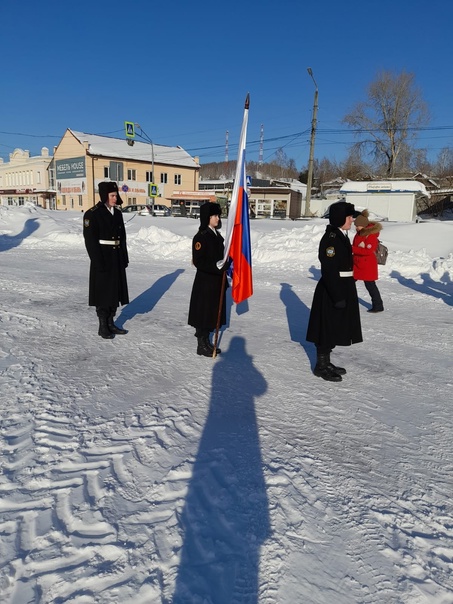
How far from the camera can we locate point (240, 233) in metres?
Answer: 4.92

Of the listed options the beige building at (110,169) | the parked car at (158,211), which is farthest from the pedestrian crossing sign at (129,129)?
the beige building at (110,169)

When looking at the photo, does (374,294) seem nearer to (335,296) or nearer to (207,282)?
(335,296)

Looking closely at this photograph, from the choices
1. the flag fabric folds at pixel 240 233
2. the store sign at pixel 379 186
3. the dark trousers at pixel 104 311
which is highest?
the store sign at pixel 379 186

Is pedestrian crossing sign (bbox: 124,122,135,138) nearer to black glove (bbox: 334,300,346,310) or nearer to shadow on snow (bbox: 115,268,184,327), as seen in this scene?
shadow on snow (bbox: 115,268,184,327)

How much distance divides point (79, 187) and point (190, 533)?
50.2 metres

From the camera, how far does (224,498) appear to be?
2477mm

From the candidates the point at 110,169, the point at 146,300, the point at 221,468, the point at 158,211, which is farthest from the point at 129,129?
the point at 221,468

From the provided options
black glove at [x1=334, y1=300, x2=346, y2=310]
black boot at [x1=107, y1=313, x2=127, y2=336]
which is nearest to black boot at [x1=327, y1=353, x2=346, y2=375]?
black glove at [x1=334, y1=300, x2=346, y2=310]

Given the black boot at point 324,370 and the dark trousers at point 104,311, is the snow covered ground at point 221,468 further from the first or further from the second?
the dark trousers at point 104,311

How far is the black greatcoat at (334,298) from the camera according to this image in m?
4.09

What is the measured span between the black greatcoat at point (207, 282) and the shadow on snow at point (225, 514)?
1402 millimetres

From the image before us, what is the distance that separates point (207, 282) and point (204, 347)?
82 centimetres

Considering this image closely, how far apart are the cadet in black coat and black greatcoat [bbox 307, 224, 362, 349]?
1236 millimetres

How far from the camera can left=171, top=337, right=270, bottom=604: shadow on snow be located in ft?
6.30
